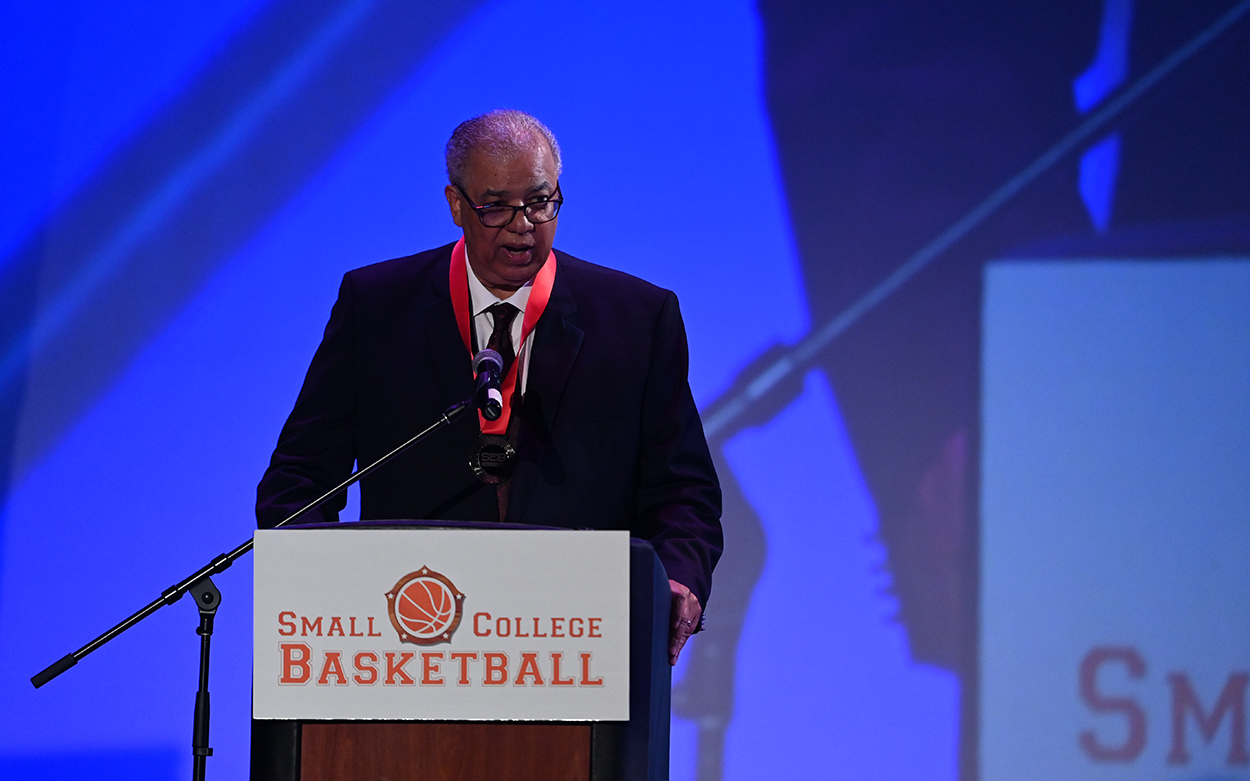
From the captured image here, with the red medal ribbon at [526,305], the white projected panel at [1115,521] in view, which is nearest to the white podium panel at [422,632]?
the red medal ribbon at [526,305]

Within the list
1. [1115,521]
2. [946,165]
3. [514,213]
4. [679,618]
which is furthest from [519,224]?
[1115,521]

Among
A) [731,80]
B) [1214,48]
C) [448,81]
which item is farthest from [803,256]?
[1214,48]

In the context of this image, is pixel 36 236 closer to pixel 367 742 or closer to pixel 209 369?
pixel 209 369

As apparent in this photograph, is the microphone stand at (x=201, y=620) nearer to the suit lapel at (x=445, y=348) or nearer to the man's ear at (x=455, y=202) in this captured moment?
the suit lapel at (x=445, y=348)

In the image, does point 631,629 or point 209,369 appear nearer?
point 631,629

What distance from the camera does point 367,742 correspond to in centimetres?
136

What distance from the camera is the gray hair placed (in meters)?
2.17

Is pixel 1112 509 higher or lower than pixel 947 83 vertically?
lower

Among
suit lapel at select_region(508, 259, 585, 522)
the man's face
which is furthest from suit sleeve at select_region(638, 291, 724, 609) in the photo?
the man's face

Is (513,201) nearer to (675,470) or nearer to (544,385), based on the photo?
(544,385)

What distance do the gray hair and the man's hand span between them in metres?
0.83

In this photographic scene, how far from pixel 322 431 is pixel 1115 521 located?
218cm

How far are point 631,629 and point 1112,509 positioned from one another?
7.76ft

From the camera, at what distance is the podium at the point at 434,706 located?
1339mm
